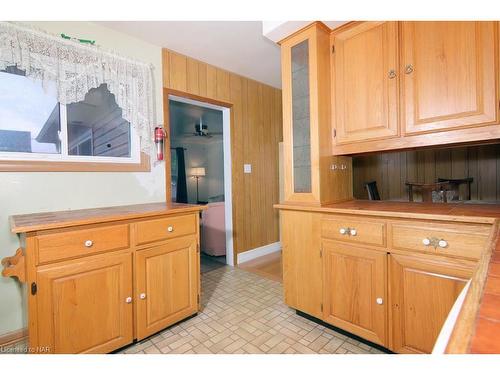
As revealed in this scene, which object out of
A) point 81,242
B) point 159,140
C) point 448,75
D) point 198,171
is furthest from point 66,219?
point 198,171

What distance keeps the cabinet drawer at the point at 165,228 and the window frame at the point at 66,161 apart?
75 cm

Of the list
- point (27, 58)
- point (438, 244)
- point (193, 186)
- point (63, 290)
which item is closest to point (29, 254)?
point (63, 290)

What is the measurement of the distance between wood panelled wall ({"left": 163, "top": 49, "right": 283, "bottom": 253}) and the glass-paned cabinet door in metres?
1.24

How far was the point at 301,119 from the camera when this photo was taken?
1921mm

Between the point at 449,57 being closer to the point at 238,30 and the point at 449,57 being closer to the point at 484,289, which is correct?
the point at 484,289

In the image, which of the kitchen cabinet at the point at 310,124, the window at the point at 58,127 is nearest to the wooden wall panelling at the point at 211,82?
the window at the point at 58,127

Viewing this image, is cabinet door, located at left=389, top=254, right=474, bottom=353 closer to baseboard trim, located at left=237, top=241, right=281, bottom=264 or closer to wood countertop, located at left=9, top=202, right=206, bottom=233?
wood countertop, located at left=9, top=202, right=206, bottom=233

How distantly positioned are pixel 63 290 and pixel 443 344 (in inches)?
64.1

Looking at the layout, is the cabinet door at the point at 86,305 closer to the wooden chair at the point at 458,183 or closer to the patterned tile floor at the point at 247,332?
the patterned tile floor at the point at 247,332

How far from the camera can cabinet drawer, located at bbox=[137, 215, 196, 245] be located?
1.65 meters

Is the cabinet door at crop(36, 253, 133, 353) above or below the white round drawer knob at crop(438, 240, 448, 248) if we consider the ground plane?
below

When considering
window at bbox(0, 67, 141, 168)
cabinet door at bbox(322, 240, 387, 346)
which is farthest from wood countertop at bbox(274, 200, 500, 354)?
window at bbox(0, 67, 141, 168)

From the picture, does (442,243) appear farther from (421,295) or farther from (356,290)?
(356,290)

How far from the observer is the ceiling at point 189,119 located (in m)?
4.58
